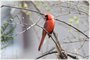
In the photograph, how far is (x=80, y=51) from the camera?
323cm

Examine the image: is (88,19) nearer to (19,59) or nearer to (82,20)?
(82,20)

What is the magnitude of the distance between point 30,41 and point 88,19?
0.76 m

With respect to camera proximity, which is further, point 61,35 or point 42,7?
point 61,35

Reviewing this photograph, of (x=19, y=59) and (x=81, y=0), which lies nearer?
(x=81, y=0)

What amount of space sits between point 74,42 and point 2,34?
1370 millimetres

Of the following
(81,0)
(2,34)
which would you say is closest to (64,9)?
(81,0)

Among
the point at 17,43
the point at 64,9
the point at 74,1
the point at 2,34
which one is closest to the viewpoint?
the point at 2,34

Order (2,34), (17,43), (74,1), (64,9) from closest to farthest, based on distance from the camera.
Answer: (2,34) → (74,1) → (64,9) → (17,43)

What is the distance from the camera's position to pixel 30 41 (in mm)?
3404

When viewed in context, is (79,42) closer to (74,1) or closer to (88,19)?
(88,19)

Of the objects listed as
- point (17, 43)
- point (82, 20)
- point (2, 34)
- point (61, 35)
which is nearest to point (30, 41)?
point (17, 43)

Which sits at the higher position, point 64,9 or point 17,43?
point 64,9

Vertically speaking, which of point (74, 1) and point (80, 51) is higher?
point (74, 1)

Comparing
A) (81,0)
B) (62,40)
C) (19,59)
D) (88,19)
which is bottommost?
(19,59)
